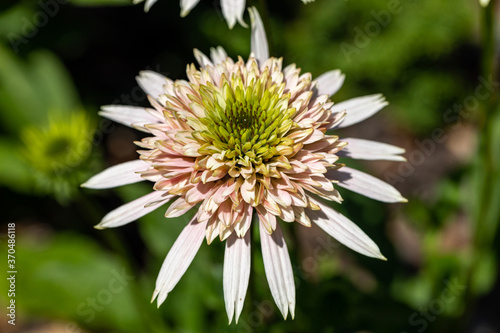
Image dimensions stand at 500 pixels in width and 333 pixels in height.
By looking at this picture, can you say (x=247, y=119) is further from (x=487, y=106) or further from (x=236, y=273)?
(x=487, y=106)

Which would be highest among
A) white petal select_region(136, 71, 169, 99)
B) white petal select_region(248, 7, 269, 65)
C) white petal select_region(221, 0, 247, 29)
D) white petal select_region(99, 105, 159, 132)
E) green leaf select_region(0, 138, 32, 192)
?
white petal select_region(221, 0, 247, 29)

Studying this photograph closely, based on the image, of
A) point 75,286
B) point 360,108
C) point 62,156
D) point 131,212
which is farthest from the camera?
point 75,286

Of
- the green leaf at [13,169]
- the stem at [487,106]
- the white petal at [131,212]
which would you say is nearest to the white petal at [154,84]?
the white petal at [131,212]

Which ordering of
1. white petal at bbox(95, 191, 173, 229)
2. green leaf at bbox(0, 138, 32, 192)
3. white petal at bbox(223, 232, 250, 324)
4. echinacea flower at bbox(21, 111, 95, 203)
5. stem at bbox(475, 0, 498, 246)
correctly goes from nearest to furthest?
white petal at bbox(223, 232, 250, 324) → white petal at bbox(95, 191, 173, 229) → stem at bbox(475, 0, 498, 246) → echinacea flower at bbox(21, 111, 95, 203) → green leaf at bbox(0, 138, 32, 192)

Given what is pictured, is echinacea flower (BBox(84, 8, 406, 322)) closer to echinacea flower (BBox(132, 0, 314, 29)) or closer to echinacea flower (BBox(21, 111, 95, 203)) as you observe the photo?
echinacea flower (BBox(132, 0, 314, 29))

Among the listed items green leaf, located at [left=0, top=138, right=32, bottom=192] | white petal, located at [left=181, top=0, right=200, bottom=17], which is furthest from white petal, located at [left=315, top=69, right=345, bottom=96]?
green leaf, located at [left=0, top=138, right=32, bottom=192]

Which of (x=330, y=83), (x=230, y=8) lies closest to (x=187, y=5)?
(x=230, y=8)

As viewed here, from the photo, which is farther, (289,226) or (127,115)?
(289,226)
